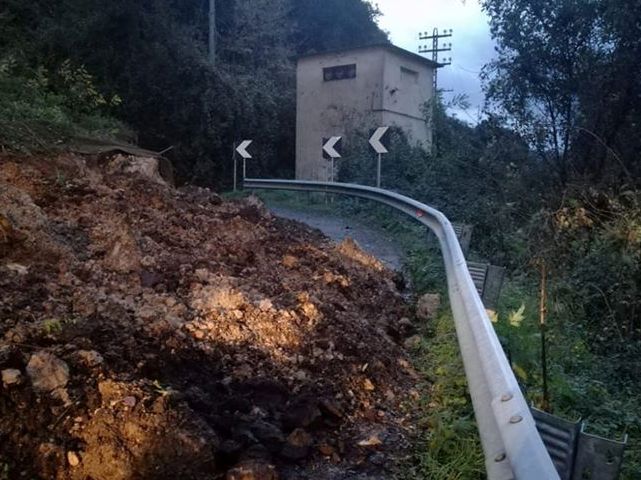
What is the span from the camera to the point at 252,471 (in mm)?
2406

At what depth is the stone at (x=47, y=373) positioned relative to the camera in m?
2.58

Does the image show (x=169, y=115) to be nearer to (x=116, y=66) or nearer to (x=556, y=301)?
(x=116, y=66)

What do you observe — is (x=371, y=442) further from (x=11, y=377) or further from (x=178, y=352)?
(x=11, y=377)

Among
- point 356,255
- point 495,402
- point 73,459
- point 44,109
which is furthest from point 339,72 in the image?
point 73,459

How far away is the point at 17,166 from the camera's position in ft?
18.9

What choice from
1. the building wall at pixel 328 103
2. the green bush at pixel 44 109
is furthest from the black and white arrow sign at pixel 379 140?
the building wall at pixel 328 103

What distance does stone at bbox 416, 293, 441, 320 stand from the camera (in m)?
5.11

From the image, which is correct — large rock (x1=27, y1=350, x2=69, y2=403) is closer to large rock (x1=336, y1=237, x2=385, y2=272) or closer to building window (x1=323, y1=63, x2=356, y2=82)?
large rock (x1=336, y1=237, x2=385, y2=272)

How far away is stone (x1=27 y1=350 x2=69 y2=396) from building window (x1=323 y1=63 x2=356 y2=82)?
23809mm

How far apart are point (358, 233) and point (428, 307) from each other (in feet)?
17.3

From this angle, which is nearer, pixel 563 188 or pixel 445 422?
pixel 445 422

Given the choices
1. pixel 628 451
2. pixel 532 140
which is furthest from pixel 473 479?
pixel 532 140

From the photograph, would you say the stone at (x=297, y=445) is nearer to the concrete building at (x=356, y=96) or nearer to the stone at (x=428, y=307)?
the stone at (x=428, y=307)

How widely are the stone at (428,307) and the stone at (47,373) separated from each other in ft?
10.2
